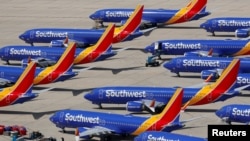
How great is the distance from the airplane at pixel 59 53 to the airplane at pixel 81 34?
34.7 ft

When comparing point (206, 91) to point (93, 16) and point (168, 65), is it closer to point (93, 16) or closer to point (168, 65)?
point (168, 65)

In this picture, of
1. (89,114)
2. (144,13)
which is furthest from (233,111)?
(144,13)

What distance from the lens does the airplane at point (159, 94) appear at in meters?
131

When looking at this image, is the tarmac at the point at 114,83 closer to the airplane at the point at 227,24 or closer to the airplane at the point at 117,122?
the airplane at the point at 117,122

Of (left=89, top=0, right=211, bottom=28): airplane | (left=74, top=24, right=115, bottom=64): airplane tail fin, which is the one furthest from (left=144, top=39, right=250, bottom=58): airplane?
(left=89, top=0, right=211, bottom=28): airplane

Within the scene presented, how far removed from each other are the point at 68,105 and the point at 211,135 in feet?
212

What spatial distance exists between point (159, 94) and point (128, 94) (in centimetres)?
414

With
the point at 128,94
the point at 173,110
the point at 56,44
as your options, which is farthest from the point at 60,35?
the point at 173,110

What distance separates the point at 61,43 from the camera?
575 feet

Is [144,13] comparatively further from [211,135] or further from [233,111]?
[211,135]

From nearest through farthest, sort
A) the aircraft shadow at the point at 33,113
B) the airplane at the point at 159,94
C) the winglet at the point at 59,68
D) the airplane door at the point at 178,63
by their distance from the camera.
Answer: the airplane at the point at 159,94, the aircraft shadow at the point at 33,113, the winglet at the point at 59,68, the airplane door at the point at 178,63

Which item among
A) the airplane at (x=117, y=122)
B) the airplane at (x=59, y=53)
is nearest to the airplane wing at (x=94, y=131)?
the airplane at (x=117, y=122)

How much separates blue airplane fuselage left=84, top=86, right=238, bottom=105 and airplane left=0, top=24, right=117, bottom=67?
905 inches

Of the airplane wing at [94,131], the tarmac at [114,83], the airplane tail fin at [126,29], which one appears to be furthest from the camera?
the airplane tail fin at [126,29]
